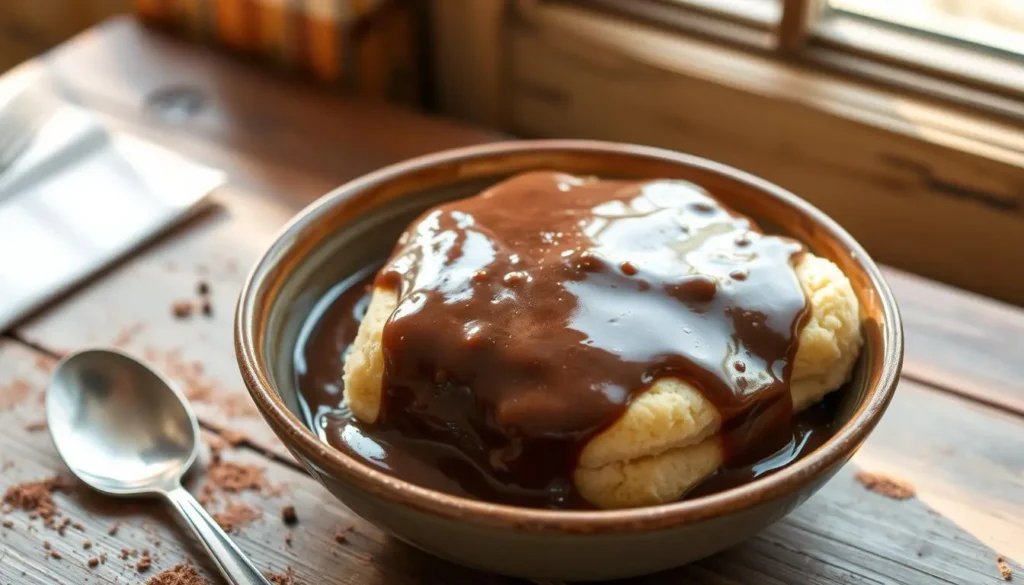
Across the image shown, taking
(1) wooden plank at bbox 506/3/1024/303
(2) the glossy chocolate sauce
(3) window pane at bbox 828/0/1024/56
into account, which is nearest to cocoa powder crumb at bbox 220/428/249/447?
(2) the glossy chocolate sauce

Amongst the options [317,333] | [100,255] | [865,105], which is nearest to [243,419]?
[317,333]

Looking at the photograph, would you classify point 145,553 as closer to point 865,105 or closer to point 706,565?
point 706,565

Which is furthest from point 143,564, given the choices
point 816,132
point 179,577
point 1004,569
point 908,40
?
point 908,40

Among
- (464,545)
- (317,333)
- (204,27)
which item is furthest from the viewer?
(204,27)

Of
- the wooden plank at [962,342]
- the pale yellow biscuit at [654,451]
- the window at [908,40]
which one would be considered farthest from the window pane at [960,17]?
the pale yellow biscuit at [654,451]

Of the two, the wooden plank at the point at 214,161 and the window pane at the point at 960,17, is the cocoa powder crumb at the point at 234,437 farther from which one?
the window pane at the point at 960,17

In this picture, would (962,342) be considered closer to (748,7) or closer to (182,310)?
(748,7)
